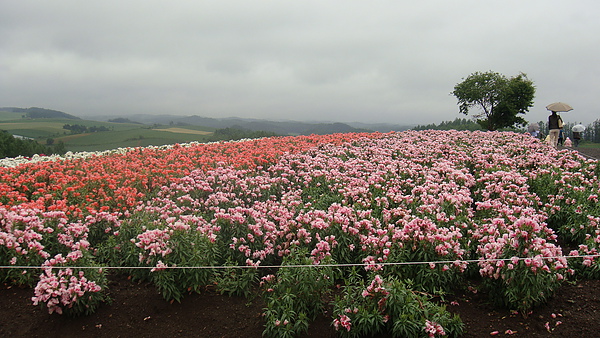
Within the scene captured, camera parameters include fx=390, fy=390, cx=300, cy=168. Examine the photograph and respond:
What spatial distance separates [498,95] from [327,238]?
110 feet

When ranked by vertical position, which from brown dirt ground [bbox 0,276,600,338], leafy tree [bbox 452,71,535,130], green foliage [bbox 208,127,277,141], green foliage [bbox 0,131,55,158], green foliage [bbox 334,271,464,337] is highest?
leafy tree [bbox 452,71,535,130]

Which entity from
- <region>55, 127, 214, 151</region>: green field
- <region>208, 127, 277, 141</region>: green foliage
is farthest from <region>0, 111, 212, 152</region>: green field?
<region>208, 127, 277, 141</region>: green foliage

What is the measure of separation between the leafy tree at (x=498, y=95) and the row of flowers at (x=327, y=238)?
2687 centimetres

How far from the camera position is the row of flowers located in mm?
4414

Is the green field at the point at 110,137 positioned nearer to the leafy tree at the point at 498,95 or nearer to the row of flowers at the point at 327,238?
the row of flowers at the point at 327,238

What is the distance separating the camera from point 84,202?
24.6 feet

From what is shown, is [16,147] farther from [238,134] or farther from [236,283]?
[236,283]

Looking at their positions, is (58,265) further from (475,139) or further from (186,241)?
(475,139)

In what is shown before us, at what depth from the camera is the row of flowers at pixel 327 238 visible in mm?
4414

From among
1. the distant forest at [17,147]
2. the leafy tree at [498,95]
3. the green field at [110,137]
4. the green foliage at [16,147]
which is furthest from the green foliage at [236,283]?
the leafy tree at [498,95]

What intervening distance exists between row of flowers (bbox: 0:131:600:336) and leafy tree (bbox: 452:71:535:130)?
26.9 meters

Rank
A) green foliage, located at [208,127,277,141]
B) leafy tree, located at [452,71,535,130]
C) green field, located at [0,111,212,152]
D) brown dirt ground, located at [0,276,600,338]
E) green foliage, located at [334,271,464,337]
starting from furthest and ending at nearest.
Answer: leafy tree, located at [452,71,535,130]
green foliage, located at [208,127,277,141]
green field, located at [0,111,212,152]
brown dirt ground, located at [0,276,600,338]
green foliage, located at [334,271,464,337]

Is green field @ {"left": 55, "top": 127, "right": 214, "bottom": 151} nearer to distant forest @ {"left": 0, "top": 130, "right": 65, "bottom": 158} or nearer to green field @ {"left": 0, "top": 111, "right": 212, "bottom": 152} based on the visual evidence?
green field @ {"left": 0, "top": 111, "right": 212, "bottom": 152}

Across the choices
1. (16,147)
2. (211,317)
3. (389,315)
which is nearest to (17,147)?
(16,147)
